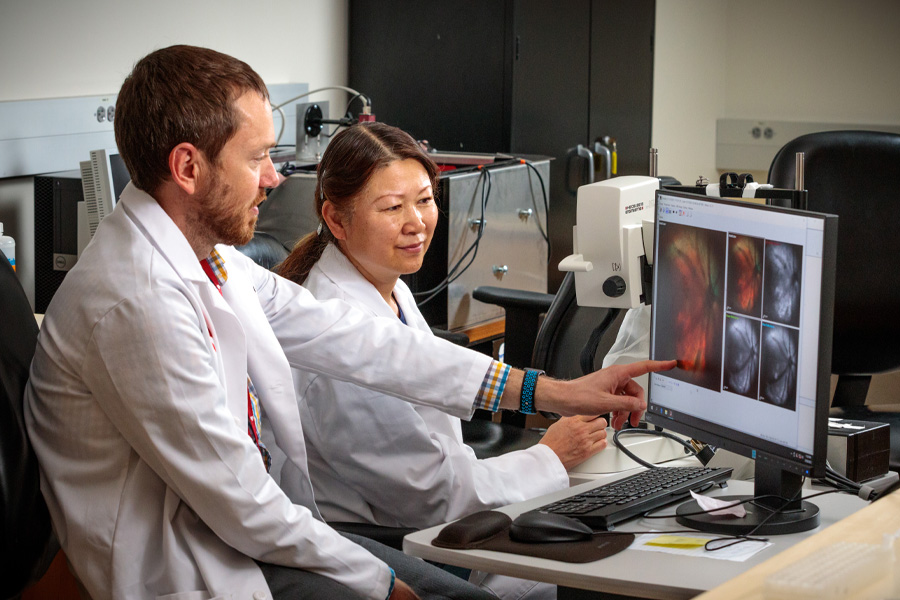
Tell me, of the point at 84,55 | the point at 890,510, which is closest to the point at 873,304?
the point at 890,510

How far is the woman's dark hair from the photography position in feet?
5.83

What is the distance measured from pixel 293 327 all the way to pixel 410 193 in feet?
1.12

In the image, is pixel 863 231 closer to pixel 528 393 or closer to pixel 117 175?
pixel 528 393

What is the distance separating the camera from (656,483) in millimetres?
1388

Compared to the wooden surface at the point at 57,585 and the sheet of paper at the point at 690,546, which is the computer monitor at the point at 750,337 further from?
the wooden surface at the point at 57,585

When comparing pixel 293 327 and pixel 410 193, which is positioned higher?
pixel 410 193

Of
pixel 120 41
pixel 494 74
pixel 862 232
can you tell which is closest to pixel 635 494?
pixel 862 232

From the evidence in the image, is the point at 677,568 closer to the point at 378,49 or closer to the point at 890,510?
the point at 890,510

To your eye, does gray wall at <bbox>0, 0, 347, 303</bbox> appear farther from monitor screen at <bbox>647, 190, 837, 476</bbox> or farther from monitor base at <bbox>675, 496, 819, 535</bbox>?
monitor base at <bbox>675, 496, 819, 535</bbox>

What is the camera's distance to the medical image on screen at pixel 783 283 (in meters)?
1.19

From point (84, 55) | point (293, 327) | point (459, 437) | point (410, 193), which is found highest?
point (84, 55)

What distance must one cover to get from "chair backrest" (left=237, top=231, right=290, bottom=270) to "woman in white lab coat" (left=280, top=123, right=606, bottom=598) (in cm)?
44

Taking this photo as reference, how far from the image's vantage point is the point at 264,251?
7.37 ft

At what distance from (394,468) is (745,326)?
2.00ft
